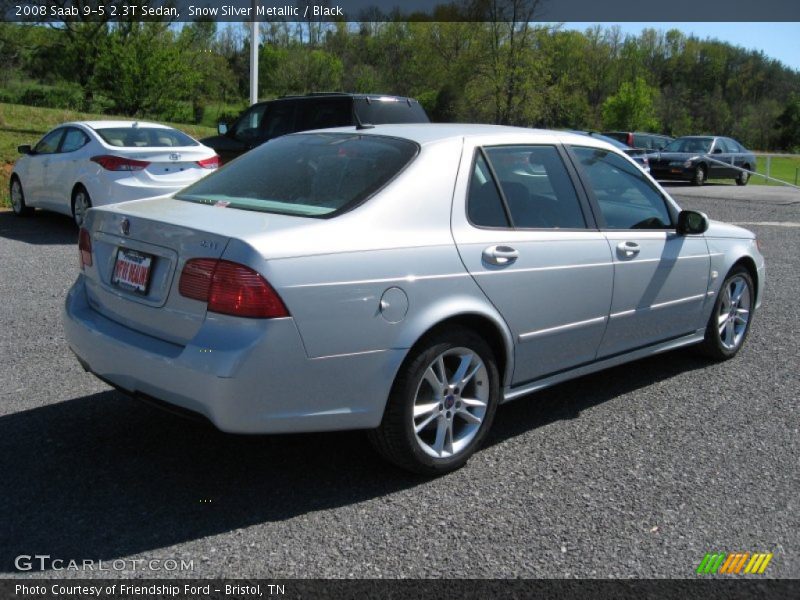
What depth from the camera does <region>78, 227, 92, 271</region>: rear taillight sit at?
405 cm

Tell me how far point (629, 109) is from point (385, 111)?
61.9 meters

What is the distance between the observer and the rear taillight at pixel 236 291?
319 cm

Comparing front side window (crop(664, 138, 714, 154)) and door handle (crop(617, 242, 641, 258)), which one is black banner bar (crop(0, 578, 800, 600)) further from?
front side window (crop(664, 138, 714, 154))

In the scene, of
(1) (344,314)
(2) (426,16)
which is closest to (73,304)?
(1) (344,314)

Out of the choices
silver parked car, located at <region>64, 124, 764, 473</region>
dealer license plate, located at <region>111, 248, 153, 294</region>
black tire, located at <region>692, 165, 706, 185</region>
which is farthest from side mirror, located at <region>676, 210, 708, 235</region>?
black tire, located at <region>692, 165, 706, 185</region>

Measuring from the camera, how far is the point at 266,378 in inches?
126

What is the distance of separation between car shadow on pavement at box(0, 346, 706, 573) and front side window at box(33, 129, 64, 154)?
27.2 ft

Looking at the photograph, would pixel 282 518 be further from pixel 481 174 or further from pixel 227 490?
pixel 481 174

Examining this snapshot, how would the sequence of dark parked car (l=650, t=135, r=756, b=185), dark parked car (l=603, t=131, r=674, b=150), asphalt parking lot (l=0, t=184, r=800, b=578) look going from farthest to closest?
dark parked car (l=603, t=131, r=674, b=150)
dark parked car (l=650, t=135, r=756, b=185)
asphalt parking lot (l=0, t=184, r=800, b=578)

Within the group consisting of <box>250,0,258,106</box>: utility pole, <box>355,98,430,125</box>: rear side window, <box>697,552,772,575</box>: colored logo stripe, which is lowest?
<box>697,552,772,575</box>: colored logo stripe

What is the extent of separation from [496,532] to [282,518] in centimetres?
88

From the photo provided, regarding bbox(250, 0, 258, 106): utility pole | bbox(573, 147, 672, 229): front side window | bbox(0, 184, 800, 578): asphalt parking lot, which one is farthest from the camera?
bbox(250, 0, 258, 106): utility pole

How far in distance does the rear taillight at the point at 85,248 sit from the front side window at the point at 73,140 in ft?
25.2

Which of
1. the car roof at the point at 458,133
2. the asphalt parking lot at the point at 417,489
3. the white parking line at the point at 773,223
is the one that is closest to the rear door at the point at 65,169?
the asphalt parking lot at the point at 417,489
